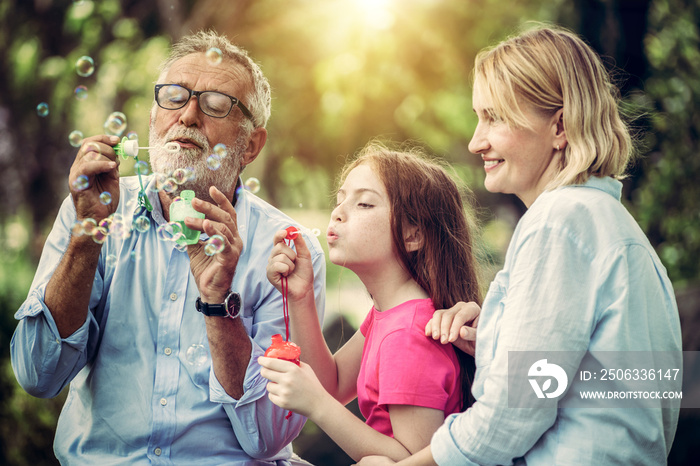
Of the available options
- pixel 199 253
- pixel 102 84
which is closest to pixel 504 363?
pixel 199 253

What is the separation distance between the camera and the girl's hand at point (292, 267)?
1.84 meters

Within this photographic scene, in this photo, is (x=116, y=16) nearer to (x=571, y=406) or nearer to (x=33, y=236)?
(x=33, y=236)

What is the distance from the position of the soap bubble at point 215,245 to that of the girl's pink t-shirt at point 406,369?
0.48 metres

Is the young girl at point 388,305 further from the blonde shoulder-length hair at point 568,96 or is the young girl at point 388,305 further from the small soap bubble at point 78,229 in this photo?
the small soap bubble at point 78,229

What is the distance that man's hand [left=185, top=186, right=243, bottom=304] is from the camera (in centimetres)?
173

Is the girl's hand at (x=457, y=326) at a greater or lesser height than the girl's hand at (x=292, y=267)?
lesser

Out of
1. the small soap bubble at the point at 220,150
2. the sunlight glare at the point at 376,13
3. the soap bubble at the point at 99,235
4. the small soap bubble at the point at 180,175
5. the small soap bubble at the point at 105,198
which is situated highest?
the sunlight glare at the point at 376,13

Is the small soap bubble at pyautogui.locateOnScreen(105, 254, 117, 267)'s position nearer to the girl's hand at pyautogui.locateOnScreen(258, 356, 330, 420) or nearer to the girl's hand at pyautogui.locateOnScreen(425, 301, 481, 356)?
the girl's hand at pyautogui.locateOnScreen(258, 356, 330, 420)

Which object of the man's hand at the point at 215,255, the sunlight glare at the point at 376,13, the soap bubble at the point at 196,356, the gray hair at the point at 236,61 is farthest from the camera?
the sunlight glare at the point at 376,13

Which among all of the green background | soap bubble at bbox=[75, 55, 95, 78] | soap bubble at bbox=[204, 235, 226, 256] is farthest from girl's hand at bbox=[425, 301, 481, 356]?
the green background

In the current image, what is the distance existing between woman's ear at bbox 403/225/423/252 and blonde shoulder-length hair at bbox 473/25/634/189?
426 millimetres

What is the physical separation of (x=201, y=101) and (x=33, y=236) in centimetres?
314

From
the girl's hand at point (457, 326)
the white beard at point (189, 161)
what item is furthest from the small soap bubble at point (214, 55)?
the girl's hand at point (457, 326)

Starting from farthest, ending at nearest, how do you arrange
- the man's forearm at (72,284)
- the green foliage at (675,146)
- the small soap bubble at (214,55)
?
1. the green foliage at (675,146)
2. the small soap bubble at (214,55)
3. the man's forearm at (72,284)
